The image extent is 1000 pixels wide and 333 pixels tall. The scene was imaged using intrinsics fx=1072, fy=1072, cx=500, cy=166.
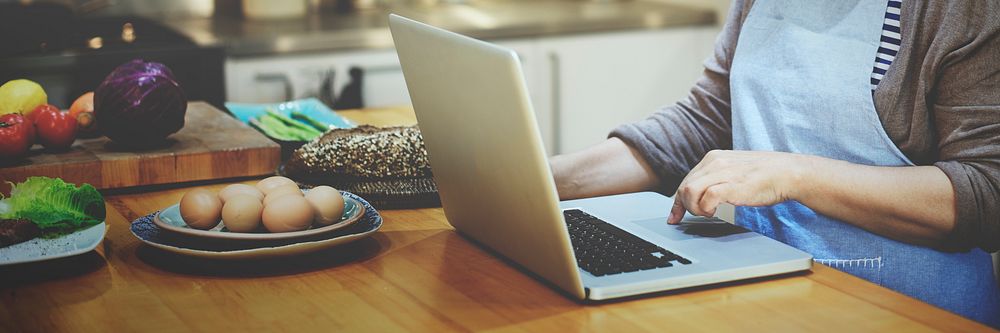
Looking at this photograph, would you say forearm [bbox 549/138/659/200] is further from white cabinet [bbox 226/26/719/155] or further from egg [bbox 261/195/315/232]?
white cabinet [bbox 226/26/719/155]

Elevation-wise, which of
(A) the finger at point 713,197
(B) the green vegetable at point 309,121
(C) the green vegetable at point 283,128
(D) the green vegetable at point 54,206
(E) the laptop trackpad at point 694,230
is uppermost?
(A) the finger at point 713,197

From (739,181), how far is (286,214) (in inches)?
19.7

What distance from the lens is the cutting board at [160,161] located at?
5.01 feet

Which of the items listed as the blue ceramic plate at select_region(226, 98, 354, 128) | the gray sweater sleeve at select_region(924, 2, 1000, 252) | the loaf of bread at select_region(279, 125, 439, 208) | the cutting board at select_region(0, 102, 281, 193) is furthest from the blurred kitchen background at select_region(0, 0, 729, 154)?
the gray sweater sleeve at select_region(924, 2, 1000, 252)

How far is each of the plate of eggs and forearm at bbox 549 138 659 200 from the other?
420 millimetres

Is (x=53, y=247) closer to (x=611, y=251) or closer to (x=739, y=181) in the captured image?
(x=611, y=251)

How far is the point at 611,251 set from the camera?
110 centimetres

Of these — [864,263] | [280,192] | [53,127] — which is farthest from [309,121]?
[864,263]

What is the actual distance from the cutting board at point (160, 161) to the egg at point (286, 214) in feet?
1.64

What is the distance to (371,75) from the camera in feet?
10.0

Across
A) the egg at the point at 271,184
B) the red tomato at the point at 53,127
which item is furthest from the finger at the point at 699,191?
the red tomato at the point at 53,127

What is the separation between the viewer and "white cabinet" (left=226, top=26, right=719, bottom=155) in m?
3.06

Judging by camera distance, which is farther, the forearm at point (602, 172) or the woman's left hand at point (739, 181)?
the forearm at point (602, 172)

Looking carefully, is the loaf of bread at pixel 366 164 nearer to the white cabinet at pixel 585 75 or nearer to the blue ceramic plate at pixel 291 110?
the blue ceramic plate at pixel 291 110
